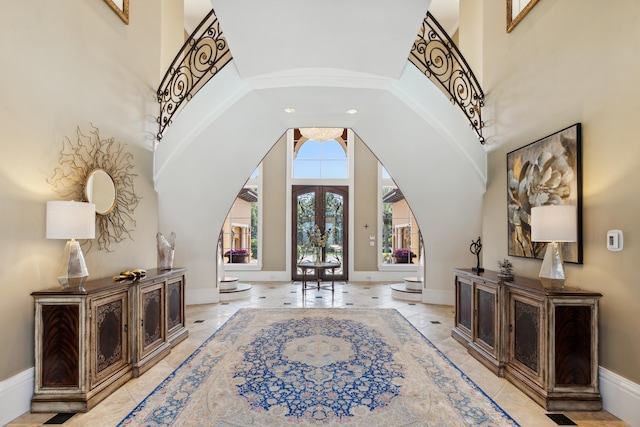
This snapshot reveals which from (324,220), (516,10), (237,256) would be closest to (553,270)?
(516,10)

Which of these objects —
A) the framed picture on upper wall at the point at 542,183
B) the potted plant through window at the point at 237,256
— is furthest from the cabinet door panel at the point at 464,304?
the potted plant through window at the point at 237,256

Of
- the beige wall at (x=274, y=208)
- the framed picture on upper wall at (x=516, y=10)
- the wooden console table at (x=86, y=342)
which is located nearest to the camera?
the wooden console table at (x=86, y=342)

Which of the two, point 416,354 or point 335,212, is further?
point 335,212

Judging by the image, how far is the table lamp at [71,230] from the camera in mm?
2666

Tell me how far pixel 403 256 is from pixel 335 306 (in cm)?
373

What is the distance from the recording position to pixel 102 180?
3447mm

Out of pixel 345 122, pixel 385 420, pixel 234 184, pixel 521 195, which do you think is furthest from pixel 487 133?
pixel 234 184

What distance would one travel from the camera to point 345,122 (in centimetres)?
564

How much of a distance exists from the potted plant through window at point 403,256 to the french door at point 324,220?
1285 millimetres

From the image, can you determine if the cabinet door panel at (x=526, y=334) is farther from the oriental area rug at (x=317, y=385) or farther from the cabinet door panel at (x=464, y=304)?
the cabinet door panel at (x=464, y=304)

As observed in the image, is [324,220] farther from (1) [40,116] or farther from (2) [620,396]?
(2) [620,396]

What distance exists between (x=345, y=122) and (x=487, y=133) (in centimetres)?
211

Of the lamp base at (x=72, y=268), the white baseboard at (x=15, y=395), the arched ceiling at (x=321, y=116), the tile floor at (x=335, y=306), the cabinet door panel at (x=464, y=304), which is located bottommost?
the tile floor at (x=335, y=306)

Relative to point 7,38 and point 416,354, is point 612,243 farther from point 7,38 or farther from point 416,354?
point 7,38
